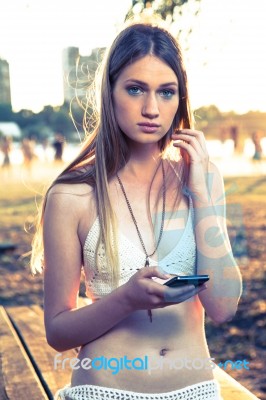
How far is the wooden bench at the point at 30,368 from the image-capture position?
8.01ft

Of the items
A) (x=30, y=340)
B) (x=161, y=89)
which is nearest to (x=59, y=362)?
(x=30, y=340)

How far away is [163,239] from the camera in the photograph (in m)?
1.94

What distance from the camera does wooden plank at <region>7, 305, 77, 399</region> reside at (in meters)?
2.62

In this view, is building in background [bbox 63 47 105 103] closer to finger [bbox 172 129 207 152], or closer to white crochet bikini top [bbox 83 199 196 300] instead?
finger [bbox 172 129 207 152]

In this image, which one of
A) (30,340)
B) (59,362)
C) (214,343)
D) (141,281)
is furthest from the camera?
(214,343)

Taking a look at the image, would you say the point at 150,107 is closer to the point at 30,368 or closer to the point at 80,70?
the point at 80,70

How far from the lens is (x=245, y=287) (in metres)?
6.29

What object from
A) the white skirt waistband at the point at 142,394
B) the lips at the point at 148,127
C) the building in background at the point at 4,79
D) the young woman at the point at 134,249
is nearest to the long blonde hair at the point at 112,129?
the young woman at the point at 134,249

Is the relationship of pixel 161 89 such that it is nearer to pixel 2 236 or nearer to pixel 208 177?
pixel 208 177

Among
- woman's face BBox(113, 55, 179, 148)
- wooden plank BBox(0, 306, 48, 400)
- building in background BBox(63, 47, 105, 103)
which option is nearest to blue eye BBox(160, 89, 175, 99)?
woman's face BBox(113, 55, 179, 148)

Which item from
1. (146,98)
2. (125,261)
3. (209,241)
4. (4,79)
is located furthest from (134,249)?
(4,79)

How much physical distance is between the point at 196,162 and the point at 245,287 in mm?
4527

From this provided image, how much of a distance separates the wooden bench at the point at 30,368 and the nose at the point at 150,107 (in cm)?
108

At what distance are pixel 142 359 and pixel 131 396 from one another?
11 centimetres
